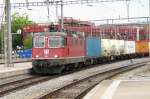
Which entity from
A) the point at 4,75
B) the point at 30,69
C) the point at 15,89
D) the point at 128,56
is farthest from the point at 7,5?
the point at 128,56

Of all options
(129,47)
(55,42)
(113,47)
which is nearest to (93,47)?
(113,47)

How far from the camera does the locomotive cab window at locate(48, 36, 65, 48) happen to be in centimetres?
3166

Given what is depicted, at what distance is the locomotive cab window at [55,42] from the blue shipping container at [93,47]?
8.74m

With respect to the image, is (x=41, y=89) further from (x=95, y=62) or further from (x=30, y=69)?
(x=95, y=62)

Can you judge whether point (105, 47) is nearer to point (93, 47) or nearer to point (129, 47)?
point (93, 47)

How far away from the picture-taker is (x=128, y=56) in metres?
65.2

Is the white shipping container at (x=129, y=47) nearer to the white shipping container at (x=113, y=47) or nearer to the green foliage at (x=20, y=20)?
the white shipping container at (x=113, y=47)

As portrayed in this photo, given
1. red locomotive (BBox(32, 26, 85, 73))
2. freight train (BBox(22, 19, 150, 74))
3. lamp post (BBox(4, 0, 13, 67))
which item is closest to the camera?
red locomotive (BBox(32, 26, 85, 73))

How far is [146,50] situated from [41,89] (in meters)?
54.8

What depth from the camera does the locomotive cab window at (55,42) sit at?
31656 millimetres

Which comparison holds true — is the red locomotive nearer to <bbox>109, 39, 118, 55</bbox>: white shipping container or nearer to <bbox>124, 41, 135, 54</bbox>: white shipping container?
<bbox>109, 39, 118, 55</bbox>: white shipping container

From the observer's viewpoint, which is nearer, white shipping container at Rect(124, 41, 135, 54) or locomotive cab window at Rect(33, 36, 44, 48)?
locomotive cab window at Rect(33, 36, 44, 48)

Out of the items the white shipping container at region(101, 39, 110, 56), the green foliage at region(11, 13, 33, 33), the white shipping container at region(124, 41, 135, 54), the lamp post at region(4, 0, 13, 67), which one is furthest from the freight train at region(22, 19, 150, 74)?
the green foliage at region(11, 13, 33, 33)

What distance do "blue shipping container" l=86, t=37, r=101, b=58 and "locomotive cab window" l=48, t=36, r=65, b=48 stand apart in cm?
874
